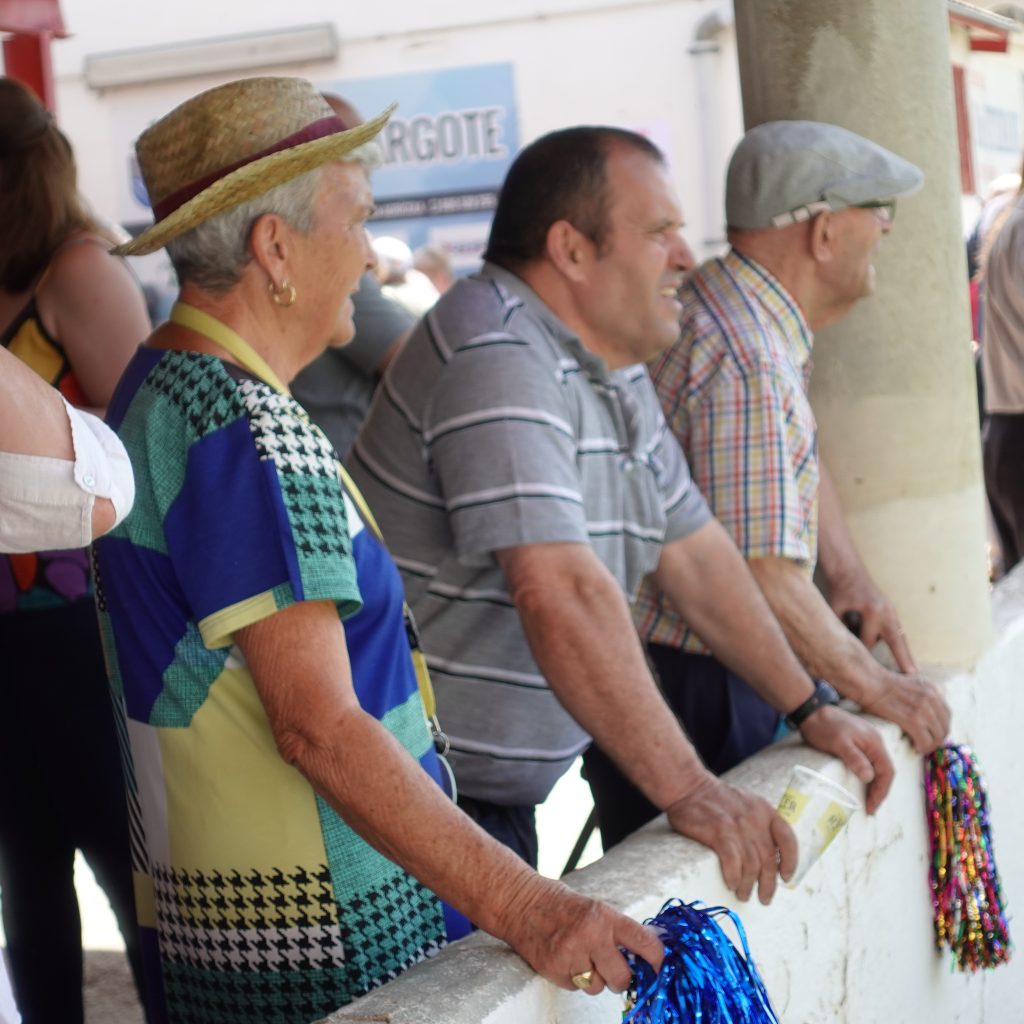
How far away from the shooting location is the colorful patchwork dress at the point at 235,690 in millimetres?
1734

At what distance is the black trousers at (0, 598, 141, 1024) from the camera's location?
8.93ft

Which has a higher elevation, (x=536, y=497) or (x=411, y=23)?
(x=411, y=23)

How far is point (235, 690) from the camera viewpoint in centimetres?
181

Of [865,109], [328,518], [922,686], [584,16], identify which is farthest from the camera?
[584,16]

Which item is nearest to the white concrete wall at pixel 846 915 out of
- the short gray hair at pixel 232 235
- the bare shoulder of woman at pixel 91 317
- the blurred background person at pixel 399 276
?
the short gray hair at pixel 232 235

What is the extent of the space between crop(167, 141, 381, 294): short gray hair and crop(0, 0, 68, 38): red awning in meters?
2.63

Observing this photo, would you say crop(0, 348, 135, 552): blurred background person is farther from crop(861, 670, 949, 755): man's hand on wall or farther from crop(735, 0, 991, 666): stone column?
crop(735, 0, 991, 666): stone column

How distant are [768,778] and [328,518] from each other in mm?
1150

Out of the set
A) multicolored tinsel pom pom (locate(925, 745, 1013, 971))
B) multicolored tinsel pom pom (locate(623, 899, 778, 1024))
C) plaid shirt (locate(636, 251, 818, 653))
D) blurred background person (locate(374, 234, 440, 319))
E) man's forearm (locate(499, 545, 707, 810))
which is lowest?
multicolored tinsel pom pom (locate(925, 745, 1013, 971))

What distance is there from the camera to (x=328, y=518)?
1.75m

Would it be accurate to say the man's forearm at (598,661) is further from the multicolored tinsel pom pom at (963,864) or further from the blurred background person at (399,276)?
the blurred background person at (399,276)

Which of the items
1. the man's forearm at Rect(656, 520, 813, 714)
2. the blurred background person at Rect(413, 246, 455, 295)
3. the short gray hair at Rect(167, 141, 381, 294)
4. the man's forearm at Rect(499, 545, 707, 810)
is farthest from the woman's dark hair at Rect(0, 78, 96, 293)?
the blurred background person at Rect(413, 246, 455, 295)

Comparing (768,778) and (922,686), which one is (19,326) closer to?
(768,778)

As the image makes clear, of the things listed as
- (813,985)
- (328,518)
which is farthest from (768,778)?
(328,518)
